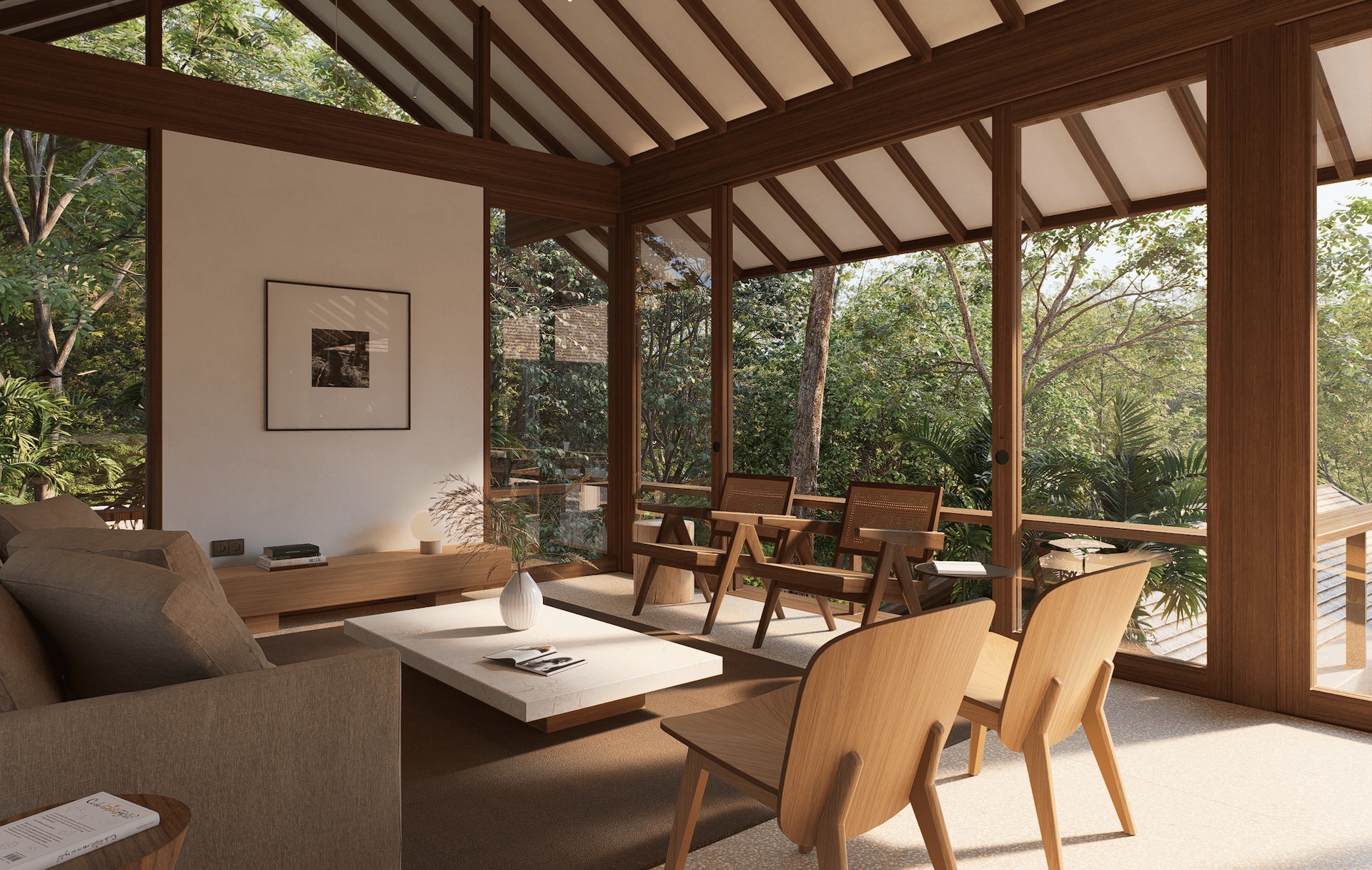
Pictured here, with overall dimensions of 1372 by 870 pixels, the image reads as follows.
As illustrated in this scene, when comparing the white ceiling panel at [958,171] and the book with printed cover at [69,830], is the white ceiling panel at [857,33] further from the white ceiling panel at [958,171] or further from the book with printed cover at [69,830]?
the book with printed cover at [69,830]

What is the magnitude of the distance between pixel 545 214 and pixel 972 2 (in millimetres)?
3298

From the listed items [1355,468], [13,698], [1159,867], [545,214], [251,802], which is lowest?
[1159,867]

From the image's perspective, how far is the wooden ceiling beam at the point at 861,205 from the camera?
589 cm

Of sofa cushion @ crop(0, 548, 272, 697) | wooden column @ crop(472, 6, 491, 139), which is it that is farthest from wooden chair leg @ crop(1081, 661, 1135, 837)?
wooden column @ crop(472, 6, 491, 139)

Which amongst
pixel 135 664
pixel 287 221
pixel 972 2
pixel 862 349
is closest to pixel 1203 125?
pixel 972 2

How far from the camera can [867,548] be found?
16.0 feet

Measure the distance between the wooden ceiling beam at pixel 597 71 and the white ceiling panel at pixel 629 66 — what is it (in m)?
0.03

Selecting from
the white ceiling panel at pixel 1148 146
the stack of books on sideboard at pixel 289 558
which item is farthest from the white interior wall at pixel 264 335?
the white ceiling panel at pixel 1148 146

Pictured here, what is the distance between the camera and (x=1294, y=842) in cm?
241

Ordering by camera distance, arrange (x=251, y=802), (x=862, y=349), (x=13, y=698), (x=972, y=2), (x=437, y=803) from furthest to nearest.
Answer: (x=862, y=349) < (x=972, y=2) < (x=437, y=803) < (x=251, y=802) < (x=13, y=698)

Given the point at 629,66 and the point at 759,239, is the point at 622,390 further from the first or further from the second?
the point at 629,66

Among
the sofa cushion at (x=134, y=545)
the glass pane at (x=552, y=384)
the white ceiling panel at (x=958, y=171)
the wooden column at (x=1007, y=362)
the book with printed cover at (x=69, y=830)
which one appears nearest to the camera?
the book with printed cover at (x=69, y=830)

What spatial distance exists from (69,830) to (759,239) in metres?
5.79

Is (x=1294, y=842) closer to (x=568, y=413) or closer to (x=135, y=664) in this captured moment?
(x=135, y=664)
